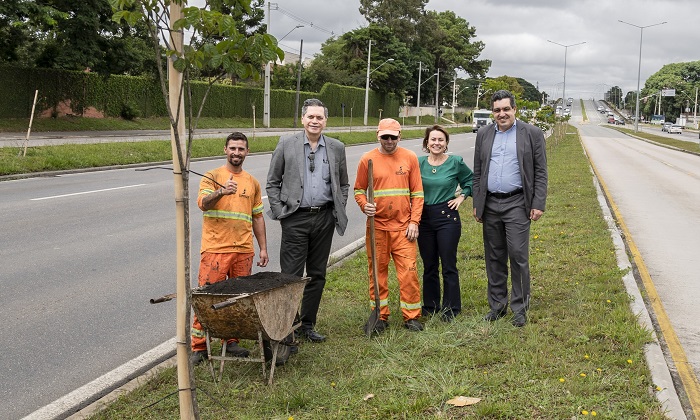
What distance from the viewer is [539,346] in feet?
16.7

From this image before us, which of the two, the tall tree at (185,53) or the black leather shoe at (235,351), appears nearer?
the tall tree at (185,53)

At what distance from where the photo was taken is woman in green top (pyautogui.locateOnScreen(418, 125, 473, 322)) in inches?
231

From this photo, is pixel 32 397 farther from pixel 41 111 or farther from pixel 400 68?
pixel 400 68

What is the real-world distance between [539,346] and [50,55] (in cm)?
3270

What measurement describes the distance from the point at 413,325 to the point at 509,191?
1.35 meters

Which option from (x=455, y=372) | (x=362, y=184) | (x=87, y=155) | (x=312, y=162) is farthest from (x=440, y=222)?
(x=87, y=155)

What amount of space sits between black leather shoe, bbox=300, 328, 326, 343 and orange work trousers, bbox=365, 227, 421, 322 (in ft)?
1.66

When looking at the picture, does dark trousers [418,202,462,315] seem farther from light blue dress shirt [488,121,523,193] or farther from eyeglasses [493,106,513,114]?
eyeglasses [493,106,513,114]

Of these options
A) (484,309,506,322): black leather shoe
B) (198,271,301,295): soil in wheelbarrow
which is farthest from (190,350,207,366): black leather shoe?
(484,309,506,322): black leather shoe

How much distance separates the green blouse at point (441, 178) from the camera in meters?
5.88

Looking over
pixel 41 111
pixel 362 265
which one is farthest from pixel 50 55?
pixel 362 265

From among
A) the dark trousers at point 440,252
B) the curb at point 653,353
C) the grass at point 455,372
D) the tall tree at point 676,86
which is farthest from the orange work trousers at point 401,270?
the tall tree at point 676,86

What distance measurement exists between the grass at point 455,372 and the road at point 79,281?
2.90 feet

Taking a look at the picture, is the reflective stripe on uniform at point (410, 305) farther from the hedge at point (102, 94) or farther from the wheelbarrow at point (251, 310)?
the hedge at point (102, 94)
